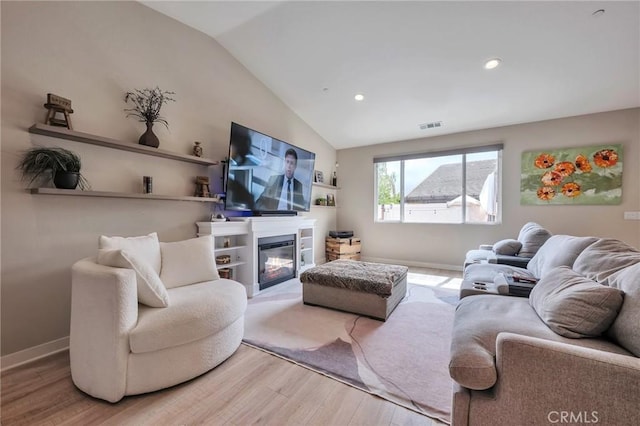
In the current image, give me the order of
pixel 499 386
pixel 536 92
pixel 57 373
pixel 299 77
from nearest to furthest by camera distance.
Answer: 1. pixel 499 386
2. pixel 57 373
3. pixel 536 92
4. pixel 299 77

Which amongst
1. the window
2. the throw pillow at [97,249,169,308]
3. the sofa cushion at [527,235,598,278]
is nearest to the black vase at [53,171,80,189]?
the throw pillow at [97,249,169,308]

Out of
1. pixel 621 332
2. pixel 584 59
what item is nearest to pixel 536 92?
pixel 584 59

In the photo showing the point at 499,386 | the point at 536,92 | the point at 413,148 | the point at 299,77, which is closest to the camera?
the point at 499,386

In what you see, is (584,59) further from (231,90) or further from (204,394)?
(204,394)

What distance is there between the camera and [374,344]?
2115mm

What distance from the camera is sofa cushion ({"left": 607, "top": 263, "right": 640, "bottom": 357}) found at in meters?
1.00

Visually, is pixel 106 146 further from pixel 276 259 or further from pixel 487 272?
pixel 487 272

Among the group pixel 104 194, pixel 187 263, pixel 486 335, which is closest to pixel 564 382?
pixel 486 335

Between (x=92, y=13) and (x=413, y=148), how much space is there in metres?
4.82

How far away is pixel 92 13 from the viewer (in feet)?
7.34

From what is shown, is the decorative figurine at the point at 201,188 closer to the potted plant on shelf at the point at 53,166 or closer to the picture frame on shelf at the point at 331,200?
the potted plant on shelf at the point at 53,166

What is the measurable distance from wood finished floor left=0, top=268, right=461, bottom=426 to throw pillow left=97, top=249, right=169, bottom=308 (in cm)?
55

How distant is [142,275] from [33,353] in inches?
50.9
